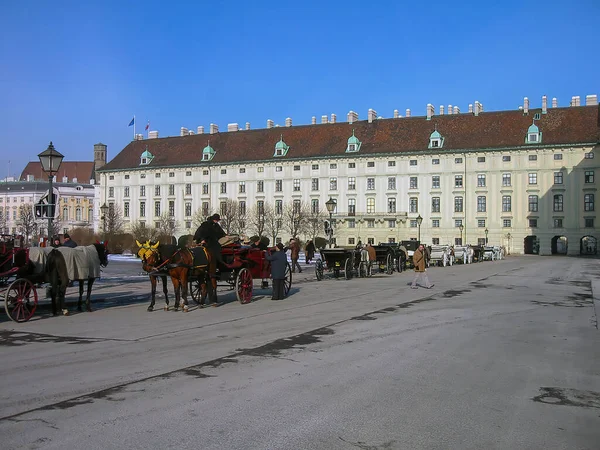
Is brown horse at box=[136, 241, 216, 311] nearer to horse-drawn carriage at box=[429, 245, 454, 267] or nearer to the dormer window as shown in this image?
horse-drawn carriage at box=[429, 245, 454, 267]

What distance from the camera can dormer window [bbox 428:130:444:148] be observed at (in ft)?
322

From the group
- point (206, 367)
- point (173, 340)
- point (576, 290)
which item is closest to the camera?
point (206, 367)

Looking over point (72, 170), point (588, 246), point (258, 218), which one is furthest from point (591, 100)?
point (72, 170)

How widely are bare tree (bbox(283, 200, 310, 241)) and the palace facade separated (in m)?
1.51

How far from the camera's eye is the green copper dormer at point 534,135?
92.4 m

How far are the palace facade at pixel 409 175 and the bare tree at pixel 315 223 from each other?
838mm

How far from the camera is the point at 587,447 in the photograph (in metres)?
5.87

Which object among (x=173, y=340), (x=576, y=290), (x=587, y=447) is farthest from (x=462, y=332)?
(x=576, y=290)

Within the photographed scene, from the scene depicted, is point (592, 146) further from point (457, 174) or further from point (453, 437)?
point (453, 437)

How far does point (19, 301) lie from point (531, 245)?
8968 cm

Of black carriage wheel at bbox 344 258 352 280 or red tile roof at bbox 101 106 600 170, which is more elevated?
red tile roof at bbox 101 106 600 170

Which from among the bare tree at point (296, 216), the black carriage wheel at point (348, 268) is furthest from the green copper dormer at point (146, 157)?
the black carriage wheel at point (348, 268)

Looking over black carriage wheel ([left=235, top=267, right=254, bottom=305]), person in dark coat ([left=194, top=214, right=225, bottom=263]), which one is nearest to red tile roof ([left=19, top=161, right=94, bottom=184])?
black carriage wheel ([left=235, top=267, right=254, bottom=305])

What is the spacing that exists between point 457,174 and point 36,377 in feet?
308
